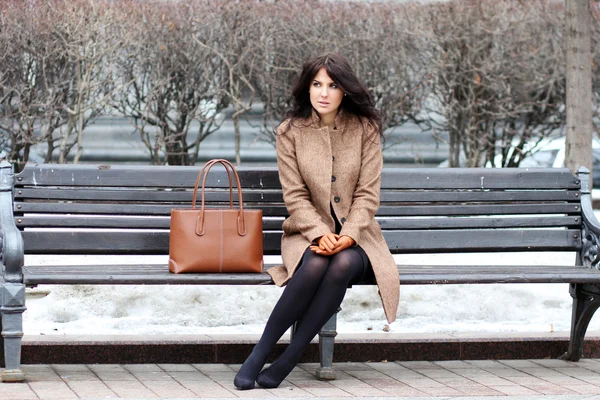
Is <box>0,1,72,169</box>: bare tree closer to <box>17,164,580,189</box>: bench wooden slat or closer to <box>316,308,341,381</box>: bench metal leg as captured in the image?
<box>17,164,580,189</box>: bench wooden slat

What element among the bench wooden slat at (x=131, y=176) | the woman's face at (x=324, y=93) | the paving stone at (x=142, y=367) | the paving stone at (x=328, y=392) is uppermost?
the woman's face at (x=324, y=93)

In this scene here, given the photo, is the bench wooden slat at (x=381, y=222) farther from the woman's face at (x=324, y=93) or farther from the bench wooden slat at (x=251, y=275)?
the woman's face at (x=324, y=93)

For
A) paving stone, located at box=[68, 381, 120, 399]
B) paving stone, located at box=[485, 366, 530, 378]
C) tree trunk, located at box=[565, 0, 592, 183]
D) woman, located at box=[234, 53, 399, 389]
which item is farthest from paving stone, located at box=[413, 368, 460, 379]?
tree trunk, located at box=[565, 0, 592, 183]

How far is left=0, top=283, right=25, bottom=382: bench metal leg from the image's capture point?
15.7 ft

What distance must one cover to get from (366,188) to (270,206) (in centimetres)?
58

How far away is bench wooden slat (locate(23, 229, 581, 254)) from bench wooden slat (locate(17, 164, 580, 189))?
25 cm

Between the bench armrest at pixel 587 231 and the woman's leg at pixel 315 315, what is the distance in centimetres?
146

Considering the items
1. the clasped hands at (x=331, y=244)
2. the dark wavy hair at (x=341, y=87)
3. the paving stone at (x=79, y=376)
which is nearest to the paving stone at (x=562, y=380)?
the clasped hands at (x=331, y=244)

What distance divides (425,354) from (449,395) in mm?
869

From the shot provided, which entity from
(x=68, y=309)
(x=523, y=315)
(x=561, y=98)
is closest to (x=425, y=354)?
(x=523, y=315)

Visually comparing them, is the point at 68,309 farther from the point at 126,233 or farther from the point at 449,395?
the point at 449,395

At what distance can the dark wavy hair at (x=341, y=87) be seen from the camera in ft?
17.5

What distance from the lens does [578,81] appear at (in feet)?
30.6

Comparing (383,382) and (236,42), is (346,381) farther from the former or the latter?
(236,42)
